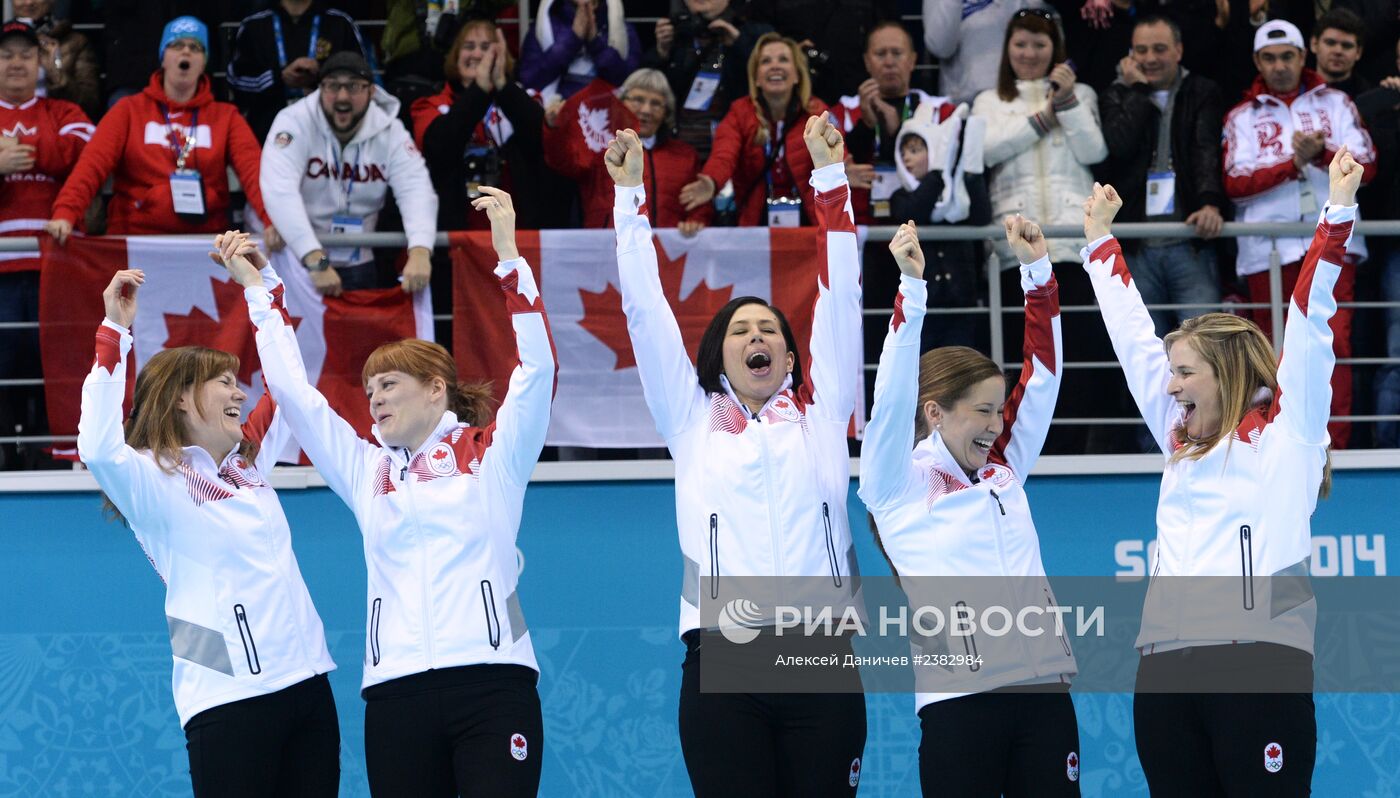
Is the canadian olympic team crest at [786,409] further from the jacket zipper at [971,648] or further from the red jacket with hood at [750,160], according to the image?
the red jacket with hood at [750,160]

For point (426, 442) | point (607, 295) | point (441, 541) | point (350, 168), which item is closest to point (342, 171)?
point (350, 168)

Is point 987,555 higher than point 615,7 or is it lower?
lower

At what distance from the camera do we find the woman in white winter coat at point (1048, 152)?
6.66 m

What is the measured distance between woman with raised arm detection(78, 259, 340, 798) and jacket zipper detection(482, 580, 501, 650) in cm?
52

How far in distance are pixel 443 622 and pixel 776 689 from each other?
879mm

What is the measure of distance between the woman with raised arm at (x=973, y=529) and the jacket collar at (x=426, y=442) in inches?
45.4

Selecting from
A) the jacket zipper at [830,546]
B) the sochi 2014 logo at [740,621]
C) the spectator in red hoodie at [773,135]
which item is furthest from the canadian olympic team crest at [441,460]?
the spectator in red hoodie at [773,135]

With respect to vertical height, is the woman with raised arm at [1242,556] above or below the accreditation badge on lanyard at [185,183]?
below

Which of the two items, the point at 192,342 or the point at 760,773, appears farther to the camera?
the point at 192,342

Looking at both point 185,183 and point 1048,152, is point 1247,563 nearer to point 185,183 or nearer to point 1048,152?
point 1048,152

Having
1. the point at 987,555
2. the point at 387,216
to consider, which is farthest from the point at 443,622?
the point at 387,216

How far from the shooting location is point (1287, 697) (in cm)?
407

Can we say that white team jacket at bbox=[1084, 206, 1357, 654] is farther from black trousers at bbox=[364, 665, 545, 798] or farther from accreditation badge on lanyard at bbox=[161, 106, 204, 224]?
accreditation badge on lanyard at bbox=[161, 106, 204, 224]

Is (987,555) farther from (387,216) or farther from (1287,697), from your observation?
(387,216)
